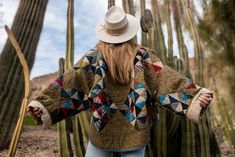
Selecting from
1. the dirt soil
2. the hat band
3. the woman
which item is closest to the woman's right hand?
the woman

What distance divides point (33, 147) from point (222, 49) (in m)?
5.92

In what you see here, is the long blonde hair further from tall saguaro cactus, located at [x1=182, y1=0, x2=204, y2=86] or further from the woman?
tall saguaro cactus, located at [x1=182, y1=0, x2=204, y2=86]

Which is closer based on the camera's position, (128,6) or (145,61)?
(145,61)

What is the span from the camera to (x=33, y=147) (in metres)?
A: 4.48

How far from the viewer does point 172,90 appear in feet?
6.52

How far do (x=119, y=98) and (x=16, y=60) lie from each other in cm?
280

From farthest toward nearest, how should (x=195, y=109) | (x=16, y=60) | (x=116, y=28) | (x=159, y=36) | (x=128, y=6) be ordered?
1. (x=16, y=60)
2. (x=159, y=36)
3. (x=128, y=6)
4. (x=116, y=28)
5. (x=195, y=109)

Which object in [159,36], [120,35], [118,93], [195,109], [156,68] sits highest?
[159,36]

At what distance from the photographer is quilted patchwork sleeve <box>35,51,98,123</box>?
202cm

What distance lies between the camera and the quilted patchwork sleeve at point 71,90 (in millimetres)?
2018

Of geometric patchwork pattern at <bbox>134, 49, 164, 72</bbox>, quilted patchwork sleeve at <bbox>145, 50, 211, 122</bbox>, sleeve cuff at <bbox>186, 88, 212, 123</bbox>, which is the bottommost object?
sleeve cuff at <bbox>186, 88, 212, 123</bbox>

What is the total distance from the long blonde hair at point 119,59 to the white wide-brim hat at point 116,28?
3 centimetres

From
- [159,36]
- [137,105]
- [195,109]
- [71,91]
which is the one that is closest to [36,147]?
[159,36]

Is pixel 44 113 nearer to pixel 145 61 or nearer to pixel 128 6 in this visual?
pixel 145 61
